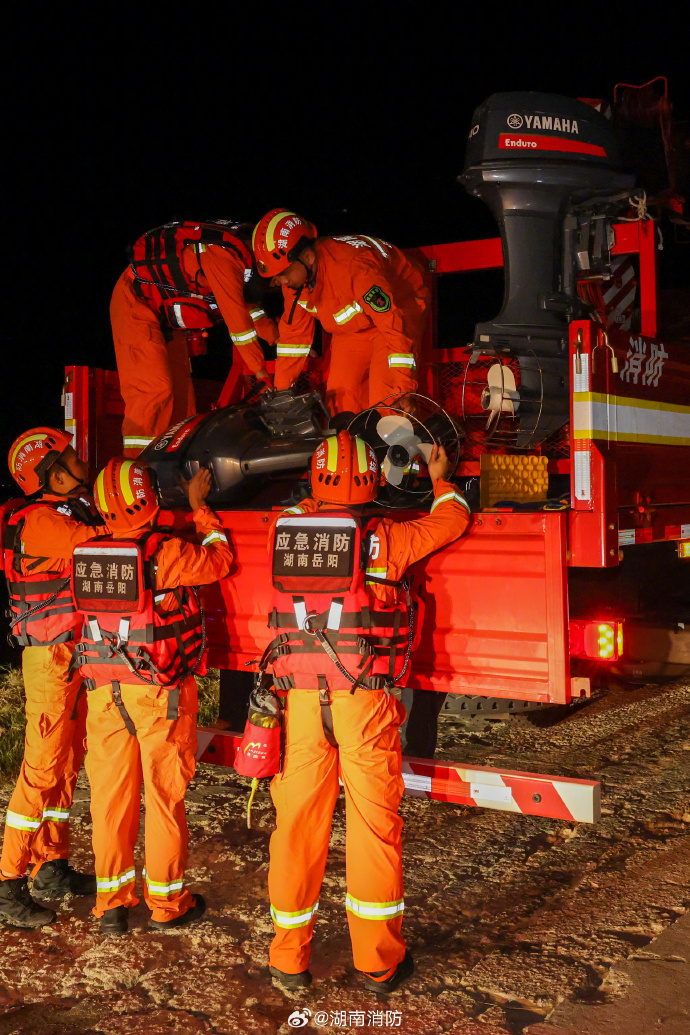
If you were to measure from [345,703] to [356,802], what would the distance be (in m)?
0.32

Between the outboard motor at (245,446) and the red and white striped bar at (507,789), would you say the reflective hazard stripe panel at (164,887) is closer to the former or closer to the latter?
the red and white striped bar at (507,789)

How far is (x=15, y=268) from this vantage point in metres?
14.0

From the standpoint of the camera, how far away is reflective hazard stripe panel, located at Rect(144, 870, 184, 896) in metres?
3.52

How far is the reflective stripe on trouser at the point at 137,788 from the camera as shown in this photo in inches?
139

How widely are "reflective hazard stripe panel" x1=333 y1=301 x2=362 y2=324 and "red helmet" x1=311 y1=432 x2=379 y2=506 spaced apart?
4.84 feet

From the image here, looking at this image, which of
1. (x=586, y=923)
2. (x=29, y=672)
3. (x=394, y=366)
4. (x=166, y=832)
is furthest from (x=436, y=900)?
(x=394, y=366)

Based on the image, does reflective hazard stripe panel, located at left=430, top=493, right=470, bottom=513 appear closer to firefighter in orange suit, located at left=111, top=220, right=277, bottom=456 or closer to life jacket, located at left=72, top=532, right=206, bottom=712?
life jacket, located at left=72, top=532, right=206, bottom=712

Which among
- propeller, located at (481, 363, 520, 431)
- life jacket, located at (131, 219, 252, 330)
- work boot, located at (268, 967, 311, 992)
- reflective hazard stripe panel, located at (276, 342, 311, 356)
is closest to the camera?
work boot, located at (268, 967, 311, 992)

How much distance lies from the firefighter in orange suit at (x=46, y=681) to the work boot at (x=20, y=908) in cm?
10

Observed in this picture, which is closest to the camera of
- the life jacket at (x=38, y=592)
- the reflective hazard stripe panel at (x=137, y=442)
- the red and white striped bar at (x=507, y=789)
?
the red and white striped bar at (x=507, y=789)

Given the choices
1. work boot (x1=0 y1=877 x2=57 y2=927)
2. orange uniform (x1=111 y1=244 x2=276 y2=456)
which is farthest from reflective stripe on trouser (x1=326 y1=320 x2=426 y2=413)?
work boot (x1=0 y1=877 x2=57 y2=927)

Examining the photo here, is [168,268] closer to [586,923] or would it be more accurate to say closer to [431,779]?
[431,779]

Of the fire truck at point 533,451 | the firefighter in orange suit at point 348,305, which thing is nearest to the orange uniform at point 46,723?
the fire truck at point 533,451

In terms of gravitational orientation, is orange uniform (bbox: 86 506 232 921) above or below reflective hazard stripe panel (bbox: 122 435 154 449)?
below
